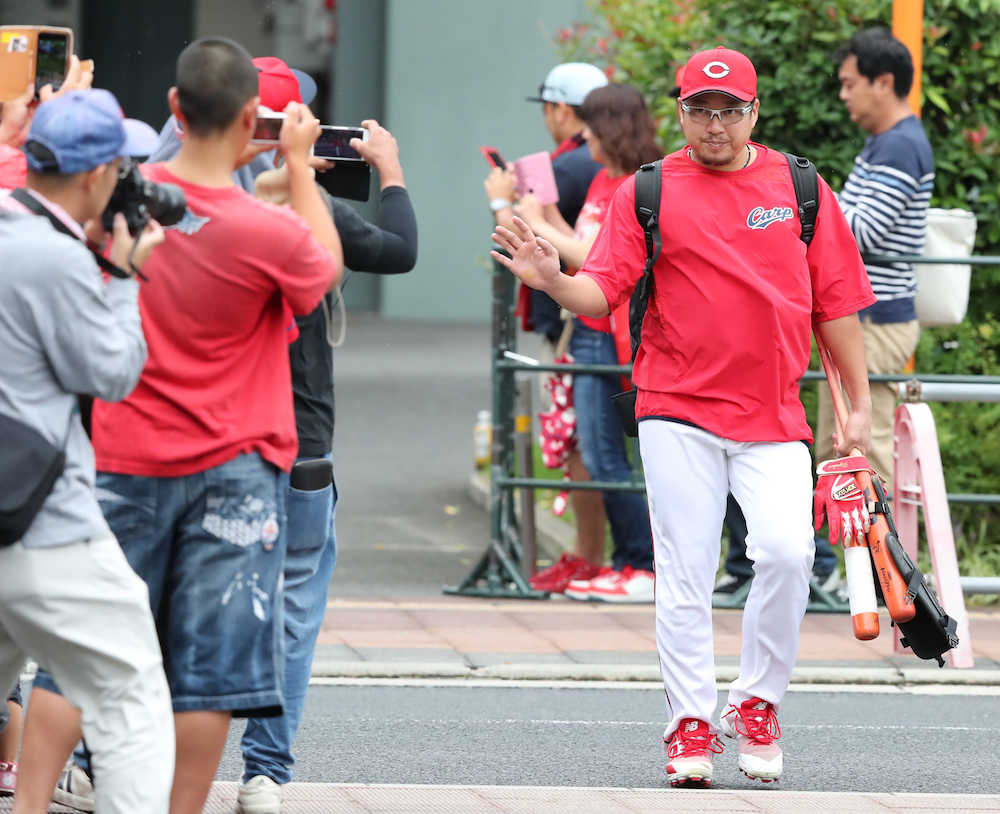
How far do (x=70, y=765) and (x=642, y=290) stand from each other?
6.60ft

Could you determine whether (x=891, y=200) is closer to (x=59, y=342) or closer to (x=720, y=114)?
(x=720, y=114)

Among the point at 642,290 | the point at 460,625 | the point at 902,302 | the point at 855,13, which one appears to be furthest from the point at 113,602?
the point at 855,13

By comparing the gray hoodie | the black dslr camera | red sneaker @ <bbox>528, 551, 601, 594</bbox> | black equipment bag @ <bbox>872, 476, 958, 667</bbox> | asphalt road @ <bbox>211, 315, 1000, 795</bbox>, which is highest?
the black dslr camera

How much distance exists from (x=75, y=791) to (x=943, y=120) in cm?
619

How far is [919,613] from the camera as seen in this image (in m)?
5.57

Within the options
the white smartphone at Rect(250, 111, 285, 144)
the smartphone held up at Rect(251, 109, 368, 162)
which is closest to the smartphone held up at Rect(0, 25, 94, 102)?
the smartphone held up at Rect(251, 109, 368, 162)

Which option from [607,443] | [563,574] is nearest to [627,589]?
[563,574]

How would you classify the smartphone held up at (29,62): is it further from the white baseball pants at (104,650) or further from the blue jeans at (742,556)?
the blue jeans at (742,556)

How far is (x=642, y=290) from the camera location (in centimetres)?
549

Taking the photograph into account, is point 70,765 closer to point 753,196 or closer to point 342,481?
point 753,196

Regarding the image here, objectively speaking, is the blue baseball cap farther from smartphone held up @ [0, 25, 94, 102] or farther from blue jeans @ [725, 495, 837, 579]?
blue jeans @ [725, 495, 837, 579]

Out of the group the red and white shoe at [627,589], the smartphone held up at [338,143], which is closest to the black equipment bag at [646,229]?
the smartphone held up at [338,143]

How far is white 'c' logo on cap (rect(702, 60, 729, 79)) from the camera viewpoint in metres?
5.38

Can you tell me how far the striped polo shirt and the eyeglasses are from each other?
2.74 m
